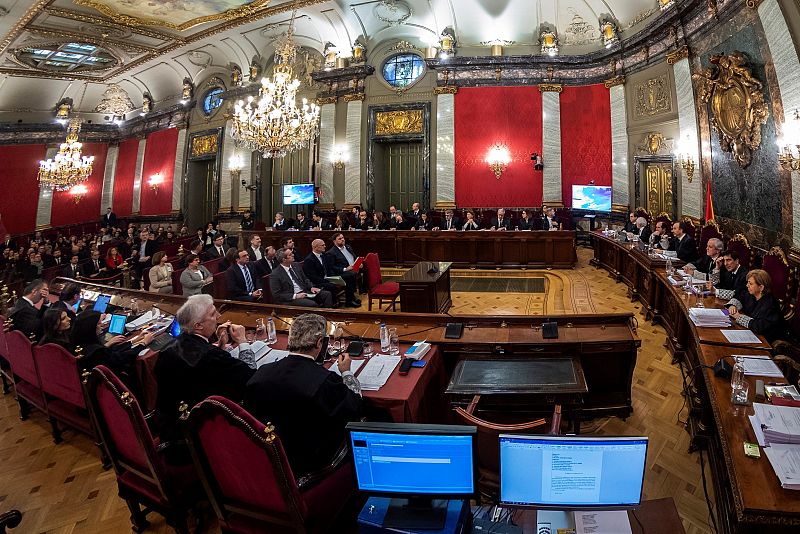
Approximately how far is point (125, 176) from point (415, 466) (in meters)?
19.6

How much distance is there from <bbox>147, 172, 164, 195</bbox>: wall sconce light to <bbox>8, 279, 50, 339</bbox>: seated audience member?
13.4m

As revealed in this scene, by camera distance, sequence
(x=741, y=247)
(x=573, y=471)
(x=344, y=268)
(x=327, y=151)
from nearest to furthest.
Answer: (x=573, y=471), (x=741, y=247), (x=344, y=268), (x=327, y=151)

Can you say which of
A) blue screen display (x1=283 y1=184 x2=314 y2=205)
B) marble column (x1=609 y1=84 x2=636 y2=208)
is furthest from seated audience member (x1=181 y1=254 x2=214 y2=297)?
marble column (x1=609 y1=84 x2=636 y2=208)

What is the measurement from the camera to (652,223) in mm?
9273

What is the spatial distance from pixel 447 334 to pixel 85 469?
2765 mm

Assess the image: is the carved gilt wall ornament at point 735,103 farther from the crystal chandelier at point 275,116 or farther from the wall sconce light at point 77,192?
the wall sconce light at point 77,192

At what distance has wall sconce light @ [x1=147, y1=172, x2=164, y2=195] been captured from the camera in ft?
52.0

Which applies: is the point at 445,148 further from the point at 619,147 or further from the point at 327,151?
the point at 619,147

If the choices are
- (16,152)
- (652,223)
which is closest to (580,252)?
(652,223)

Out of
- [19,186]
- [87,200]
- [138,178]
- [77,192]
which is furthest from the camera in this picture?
[87,200]

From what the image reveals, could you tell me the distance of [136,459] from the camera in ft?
7.19

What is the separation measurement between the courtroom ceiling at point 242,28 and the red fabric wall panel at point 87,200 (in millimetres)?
3105

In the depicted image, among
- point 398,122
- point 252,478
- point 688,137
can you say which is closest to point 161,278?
point 252,478

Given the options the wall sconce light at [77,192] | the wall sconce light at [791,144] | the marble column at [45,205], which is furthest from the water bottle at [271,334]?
the wall sconce light at [77,192]
